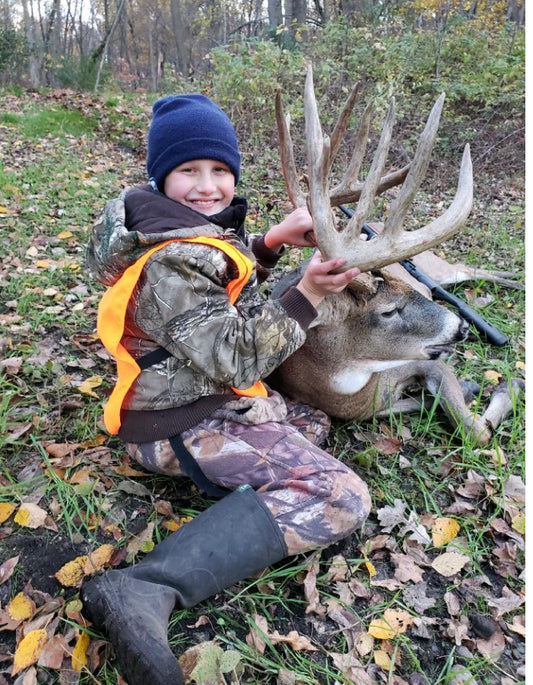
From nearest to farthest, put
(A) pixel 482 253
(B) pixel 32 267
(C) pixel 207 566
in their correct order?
(C) pixel 207 566 < (B) pixel 32 267 < (A) pixel 482 253

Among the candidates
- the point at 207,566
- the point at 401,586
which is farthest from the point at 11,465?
the point at 401,586

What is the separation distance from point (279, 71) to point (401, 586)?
914 cm

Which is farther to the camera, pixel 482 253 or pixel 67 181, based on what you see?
pixel 67 181

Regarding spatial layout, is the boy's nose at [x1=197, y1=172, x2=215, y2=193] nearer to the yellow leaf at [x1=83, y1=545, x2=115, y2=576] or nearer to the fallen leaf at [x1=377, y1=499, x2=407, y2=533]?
the yellow leaf at [x1=83, y1=545, x2=115, y2=576]

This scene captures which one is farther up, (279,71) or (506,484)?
(279,71)

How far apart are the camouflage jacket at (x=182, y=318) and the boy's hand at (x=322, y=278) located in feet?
0.16

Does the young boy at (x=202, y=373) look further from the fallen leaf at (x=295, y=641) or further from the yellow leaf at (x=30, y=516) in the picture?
the yellow leaf at (x=30, y=516)

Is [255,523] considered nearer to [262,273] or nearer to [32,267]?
[262,273]

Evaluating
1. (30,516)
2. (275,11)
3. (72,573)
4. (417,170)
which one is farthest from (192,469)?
(275,11)

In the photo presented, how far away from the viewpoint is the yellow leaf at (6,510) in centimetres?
267

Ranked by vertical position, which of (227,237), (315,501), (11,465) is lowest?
(11,465)

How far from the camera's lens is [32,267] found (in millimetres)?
5207

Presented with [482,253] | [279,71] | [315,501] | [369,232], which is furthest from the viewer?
[279,71]

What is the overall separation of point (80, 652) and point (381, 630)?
117cm
